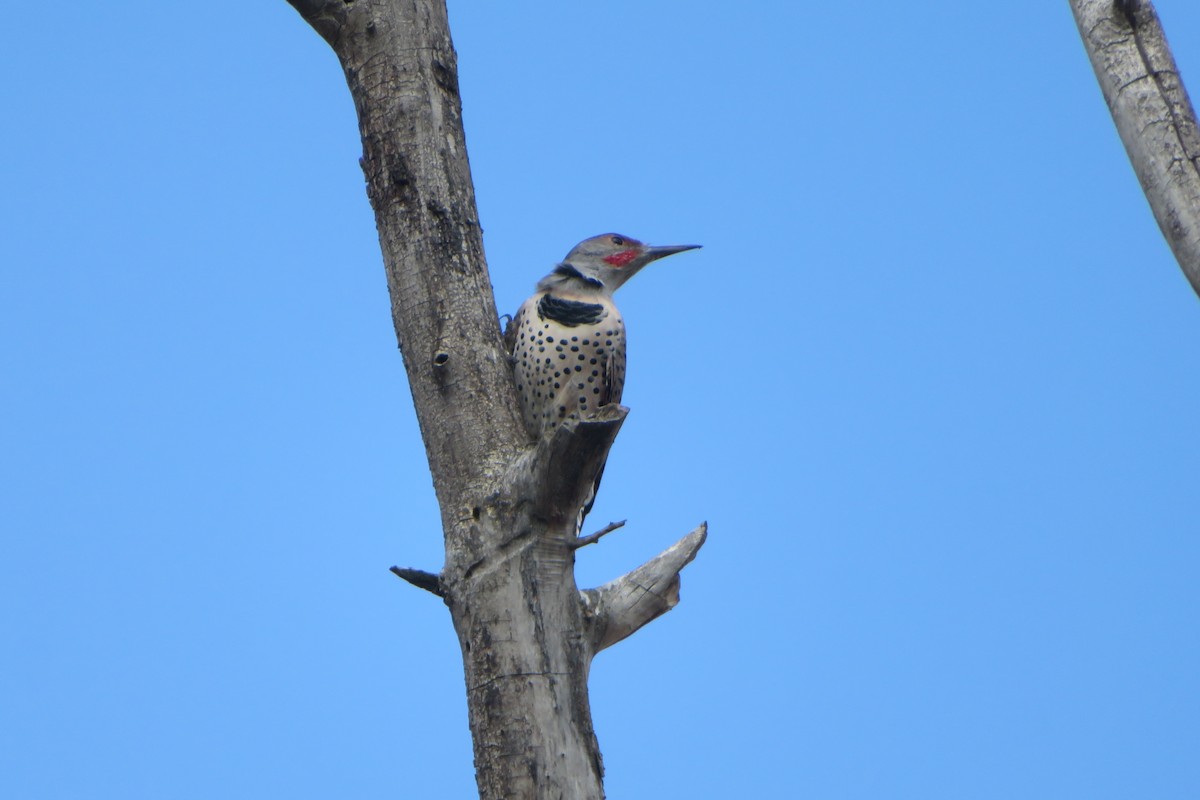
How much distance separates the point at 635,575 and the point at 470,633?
1.80 feet

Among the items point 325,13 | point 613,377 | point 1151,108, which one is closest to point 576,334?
point 613,377

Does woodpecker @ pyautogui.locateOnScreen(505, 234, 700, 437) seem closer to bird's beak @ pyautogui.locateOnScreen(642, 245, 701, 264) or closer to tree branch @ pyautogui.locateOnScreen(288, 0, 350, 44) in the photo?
bird's beak @ pyautogui.locateOnScreen(642, 245, 701, 264)

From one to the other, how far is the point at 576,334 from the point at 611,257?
1.98 feet

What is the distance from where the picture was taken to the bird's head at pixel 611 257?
18.1 feet

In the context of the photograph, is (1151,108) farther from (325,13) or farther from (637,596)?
(325,13)

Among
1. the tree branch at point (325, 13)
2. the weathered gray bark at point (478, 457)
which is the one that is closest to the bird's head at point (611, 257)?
the weathered gray bark at point (478, 457)

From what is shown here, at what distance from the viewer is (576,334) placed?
5078 millimetres

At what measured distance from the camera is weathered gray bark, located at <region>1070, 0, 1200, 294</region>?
4.30m

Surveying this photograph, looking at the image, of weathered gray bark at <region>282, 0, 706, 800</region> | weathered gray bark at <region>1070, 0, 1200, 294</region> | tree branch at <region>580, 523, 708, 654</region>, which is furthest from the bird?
weathered gray bark at <region>1070, 0, 1200, 294</region>

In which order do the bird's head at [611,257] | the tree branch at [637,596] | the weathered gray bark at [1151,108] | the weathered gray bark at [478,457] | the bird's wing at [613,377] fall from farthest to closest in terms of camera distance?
1. the bird's head at [611,257]
2. the bird's wing at [613,377]
3. the weathered gray bark at [1151,108]
4. the tree branch at [637,596]
5. the weathered gray bark at [478,457]

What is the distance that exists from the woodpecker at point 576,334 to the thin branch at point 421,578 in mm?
624

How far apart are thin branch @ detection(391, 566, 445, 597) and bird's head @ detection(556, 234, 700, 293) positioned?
168 centimetres

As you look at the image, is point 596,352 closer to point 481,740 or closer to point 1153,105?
point 481,740

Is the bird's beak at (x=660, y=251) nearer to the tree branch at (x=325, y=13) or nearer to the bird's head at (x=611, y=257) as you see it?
the bird's head at (x=611, y=257)
